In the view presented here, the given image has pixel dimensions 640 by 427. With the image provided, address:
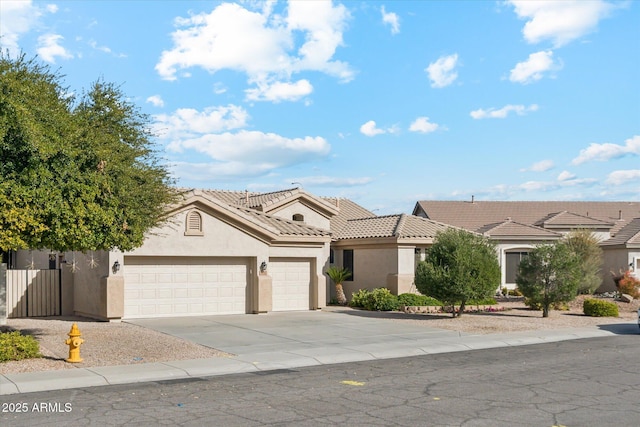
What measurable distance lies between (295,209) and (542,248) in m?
12.0

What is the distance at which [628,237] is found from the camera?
40.1m

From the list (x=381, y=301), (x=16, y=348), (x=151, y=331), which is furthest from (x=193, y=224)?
(x=16, y=348)

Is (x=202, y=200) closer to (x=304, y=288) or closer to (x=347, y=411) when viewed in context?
(x=304, y=288)

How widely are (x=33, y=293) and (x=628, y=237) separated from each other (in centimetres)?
3101

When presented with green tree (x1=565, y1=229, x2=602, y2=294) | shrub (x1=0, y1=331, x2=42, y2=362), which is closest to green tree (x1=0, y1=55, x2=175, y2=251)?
shrub (x1=0, y1=331, x2=42, y2=362)

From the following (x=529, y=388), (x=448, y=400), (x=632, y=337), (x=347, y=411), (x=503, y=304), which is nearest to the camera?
(x=347, y=411)

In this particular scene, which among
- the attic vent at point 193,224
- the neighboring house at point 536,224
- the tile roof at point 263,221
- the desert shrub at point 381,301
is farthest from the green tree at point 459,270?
the attic vent at point 193,224

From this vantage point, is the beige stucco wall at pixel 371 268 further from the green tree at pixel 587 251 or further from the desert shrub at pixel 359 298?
the green tree at pixel 587 251

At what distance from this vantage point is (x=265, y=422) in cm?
993

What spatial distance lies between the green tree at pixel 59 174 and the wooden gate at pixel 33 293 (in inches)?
347

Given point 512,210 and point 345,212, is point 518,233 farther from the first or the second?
point 512,210

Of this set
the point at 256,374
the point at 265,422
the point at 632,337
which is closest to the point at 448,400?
the point at 265,422

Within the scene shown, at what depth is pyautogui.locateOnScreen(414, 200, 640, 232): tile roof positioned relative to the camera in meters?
57.7

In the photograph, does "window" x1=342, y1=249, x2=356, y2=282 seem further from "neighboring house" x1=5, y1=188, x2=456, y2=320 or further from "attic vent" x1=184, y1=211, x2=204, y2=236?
"attic vent" x1=184, y1=211, x2=204, y2=236
